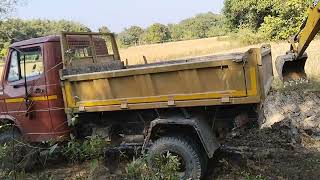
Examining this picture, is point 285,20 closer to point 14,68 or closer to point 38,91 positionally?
point 14,68

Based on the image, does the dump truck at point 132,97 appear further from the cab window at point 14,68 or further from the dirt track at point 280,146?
the dirt track at point 280,146

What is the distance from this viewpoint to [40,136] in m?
7.52

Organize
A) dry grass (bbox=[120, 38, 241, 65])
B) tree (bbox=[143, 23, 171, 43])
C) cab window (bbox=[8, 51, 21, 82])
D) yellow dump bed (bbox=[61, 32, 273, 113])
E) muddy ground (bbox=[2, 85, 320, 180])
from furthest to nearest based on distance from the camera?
tree (bbox=[143, 23, 171, 43]) < dry grass (bbox=[120, 38, 241, 65]) < cab window (bbox=[8, 51, 21, 82]) < muddy ground (bbox=[2, 85, 320, 180]) < yellow dump bed (bbox=[61, 32, 273, 113])

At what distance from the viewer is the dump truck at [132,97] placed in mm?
5820

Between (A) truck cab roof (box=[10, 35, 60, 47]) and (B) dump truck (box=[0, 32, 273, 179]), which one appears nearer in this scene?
(B) dump truck (box=[0, 32, 273, 179])

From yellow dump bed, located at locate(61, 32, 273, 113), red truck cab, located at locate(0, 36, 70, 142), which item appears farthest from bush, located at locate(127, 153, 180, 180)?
red truck cab, located at locate(0, 36, 70, 142)

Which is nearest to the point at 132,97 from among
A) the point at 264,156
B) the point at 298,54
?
the point at 264,156

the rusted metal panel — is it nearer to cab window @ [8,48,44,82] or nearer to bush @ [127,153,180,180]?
cab window @ [8,48,44,82]

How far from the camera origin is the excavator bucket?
37.8ft

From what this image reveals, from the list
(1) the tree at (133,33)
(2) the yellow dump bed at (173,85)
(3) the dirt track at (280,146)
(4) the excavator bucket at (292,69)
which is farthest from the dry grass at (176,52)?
(1) the tree at (133,33)

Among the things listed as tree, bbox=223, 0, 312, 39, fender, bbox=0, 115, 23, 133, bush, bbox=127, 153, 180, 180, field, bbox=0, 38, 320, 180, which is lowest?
field, bbox=0, 38, 320, 180

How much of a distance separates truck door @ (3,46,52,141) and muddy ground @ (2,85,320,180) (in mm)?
786

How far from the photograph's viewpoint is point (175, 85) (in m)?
6.10

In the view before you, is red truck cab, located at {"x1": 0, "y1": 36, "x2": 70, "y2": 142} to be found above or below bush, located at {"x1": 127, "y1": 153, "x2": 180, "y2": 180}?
above
